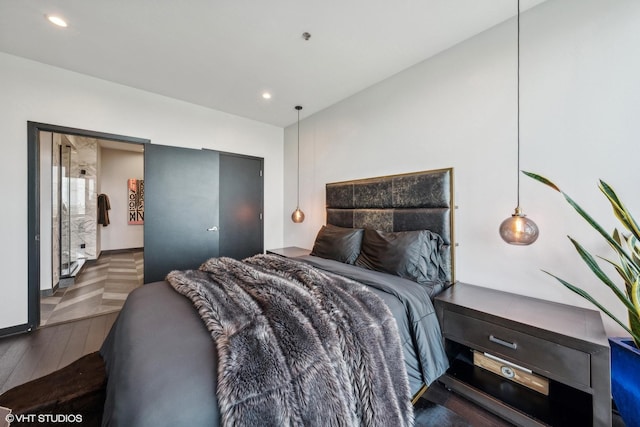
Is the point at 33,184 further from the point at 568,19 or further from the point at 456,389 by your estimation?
the point at 568,19

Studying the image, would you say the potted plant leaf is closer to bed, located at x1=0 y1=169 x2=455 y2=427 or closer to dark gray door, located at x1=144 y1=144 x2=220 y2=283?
bed, located at x1=0 y1=169 x2=455 y2=427

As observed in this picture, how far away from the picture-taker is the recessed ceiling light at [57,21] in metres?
1.93

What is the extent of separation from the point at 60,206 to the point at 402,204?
514cm

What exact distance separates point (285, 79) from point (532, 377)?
3.37m

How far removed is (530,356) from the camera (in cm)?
135

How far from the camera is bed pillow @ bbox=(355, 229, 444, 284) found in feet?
6.54

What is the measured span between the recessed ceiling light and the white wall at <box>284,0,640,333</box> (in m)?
2.99

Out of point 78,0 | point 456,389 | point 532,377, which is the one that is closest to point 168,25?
point 78,0

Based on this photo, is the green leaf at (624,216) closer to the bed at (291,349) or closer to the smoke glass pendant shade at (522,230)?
the smoke glass pendant shade at (522,230)

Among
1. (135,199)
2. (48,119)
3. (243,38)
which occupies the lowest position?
(135,199)

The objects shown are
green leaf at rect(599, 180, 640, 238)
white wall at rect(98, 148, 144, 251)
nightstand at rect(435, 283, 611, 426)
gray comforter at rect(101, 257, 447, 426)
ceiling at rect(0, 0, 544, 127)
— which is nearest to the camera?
gray comforter at rect(101, 257, 447, 426)

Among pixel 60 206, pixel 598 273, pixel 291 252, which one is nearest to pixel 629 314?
pixel 598 273

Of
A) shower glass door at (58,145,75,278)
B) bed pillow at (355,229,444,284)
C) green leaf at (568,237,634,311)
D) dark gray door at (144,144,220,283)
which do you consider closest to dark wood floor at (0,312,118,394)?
dark gray door at (144,144,220,283)

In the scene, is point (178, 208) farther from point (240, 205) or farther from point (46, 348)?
point (46, 348)
